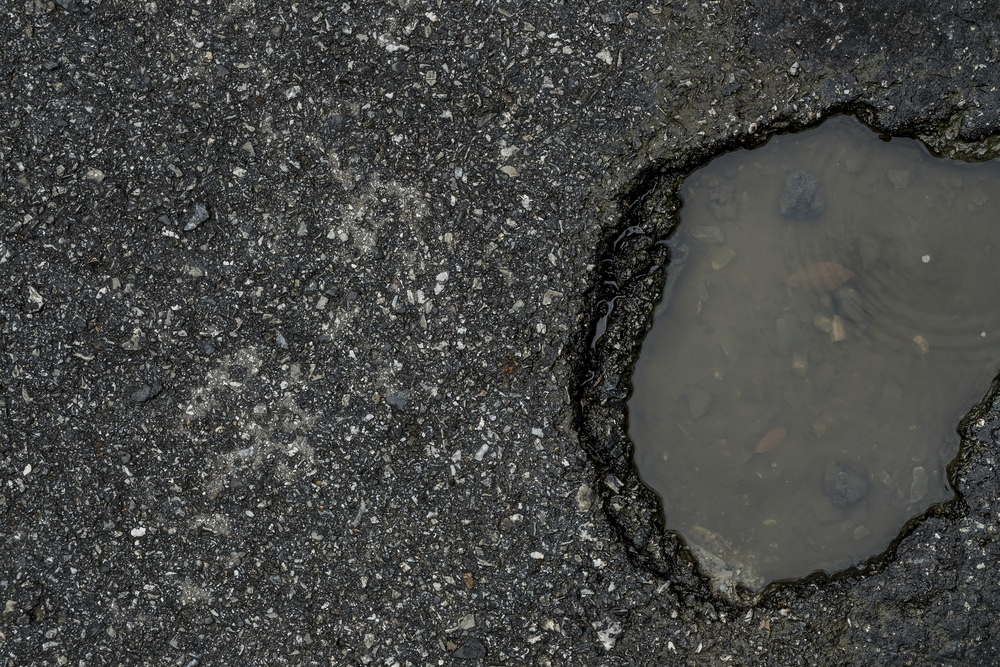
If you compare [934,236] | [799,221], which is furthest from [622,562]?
[934,236]

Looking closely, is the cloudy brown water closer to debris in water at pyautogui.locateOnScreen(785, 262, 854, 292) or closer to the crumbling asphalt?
debris in water at pyautogui.locateOnScreen(785, 262, 854, 292)

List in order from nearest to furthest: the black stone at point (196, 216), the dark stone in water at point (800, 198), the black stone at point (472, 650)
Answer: the black stone at point (472, 650)
the black stone at point (196, 216)
the dark stone in water at point (800, 198)

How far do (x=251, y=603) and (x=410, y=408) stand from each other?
991 mm

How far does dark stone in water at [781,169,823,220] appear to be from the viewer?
262 centimetres

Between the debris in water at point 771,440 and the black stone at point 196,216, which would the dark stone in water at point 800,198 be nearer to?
the debris in water at point 771,440

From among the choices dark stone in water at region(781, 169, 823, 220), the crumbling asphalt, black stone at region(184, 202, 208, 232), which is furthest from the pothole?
black stone at region(184, 202, 208, 232)

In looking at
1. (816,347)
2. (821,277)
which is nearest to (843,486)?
(816,347)

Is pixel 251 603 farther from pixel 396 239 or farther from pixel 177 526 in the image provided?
pixel 396 239

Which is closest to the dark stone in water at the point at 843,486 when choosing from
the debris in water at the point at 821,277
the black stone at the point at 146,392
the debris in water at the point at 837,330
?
the debris in water at the point at 837,330

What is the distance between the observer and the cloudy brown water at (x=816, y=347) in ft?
8.61

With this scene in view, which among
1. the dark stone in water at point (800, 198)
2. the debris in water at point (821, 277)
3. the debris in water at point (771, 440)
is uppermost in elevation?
the dark stone in water at point (800, 198)

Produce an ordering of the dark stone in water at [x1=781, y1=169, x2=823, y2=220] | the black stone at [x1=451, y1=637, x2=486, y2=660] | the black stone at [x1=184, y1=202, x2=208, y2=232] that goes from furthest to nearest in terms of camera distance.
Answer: the dark stone in water at [x1=781, y1=169, x2=823, y2=220]
the black stone at [x1=184, y1=202, x2=208, y2=232]
the black stone at [x1=451, y1=637, x2=486, y2=660]

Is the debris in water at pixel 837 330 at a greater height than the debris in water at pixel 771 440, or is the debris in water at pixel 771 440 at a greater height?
the debris in water at pixel 837 330

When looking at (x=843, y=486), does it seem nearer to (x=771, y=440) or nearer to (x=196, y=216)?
(x=771, y=440)
